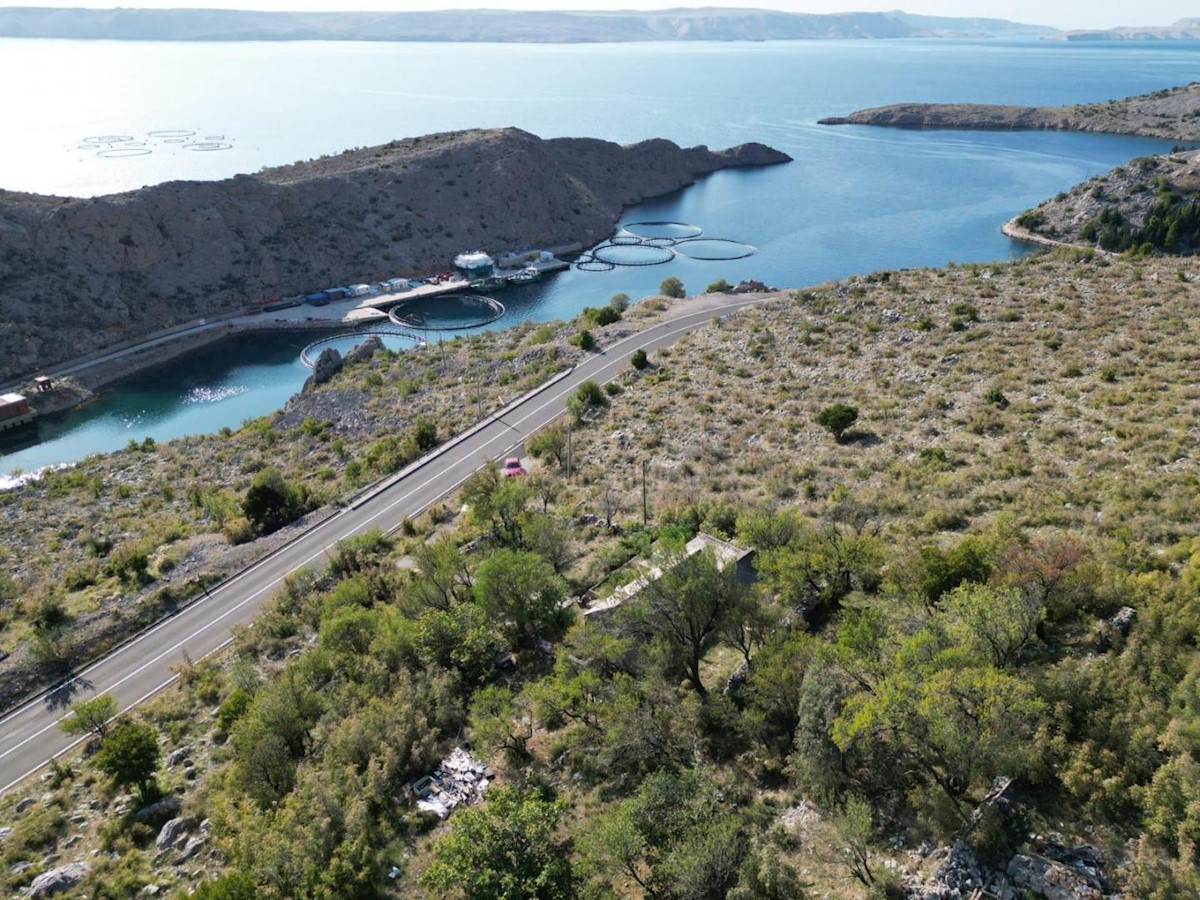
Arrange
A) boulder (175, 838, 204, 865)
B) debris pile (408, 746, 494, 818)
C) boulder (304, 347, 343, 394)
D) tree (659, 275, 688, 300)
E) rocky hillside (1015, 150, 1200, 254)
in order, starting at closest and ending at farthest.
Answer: debris pile (408, 746, 494, 818)
boulder (175, 838, 204, 865)
boulder (304, 347, 343, 394)
tree (659, 275, 688, 300)
rocky hillside (1015, 150, 1200, 254)

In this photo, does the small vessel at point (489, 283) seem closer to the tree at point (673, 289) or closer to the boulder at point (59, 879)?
the tree at point (673, 289)

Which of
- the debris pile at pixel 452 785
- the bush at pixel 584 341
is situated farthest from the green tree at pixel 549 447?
the debris pile at pixel 452 785

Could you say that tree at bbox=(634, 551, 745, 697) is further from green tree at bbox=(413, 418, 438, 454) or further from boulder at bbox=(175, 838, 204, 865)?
green tree at bbox=(413, 418, 438, 454)

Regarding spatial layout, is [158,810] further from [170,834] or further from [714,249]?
[714,249]

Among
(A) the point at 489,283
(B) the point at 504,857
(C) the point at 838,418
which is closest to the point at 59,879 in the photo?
(B) the point at 504,857

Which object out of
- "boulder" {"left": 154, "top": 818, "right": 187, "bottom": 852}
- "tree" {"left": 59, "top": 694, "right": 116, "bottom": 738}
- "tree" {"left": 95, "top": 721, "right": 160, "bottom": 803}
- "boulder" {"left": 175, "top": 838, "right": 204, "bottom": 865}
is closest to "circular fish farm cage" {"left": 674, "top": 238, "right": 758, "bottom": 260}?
"tree" {"left": 59, "top": 694, "right": 116, "bottom": 738}

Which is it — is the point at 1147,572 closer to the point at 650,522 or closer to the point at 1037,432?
the point at 1037,432
